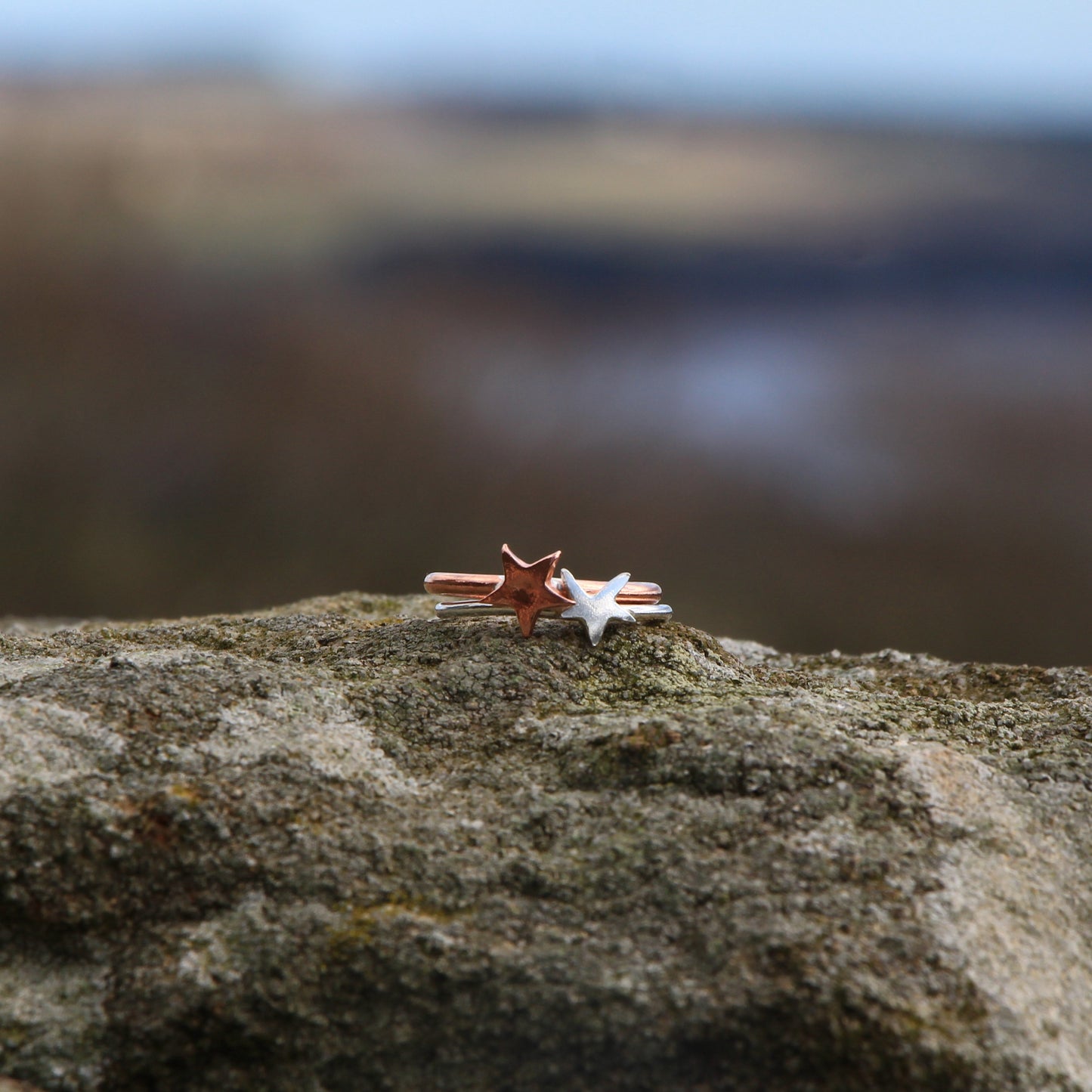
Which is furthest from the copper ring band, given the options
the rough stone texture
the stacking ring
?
the rough stone texture

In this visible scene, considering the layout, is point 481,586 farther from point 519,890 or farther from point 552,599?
point 519,890

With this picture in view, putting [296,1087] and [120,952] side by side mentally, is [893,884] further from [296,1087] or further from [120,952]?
[120,952]

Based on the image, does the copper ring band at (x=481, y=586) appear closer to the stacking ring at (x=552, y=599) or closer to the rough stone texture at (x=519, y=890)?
the stacking ring at (x=552, y=599)

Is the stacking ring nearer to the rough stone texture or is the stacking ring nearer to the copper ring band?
the copper ring band

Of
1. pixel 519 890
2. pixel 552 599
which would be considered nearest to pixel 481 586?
pixel 552 599

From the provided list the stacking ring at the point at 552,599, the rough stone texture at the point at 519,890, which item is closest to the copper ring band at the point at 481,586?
the stacking ring at the point at 552,599

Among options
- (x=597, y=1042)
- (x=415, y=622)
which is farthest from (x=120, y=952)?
(x=415, y=622)
